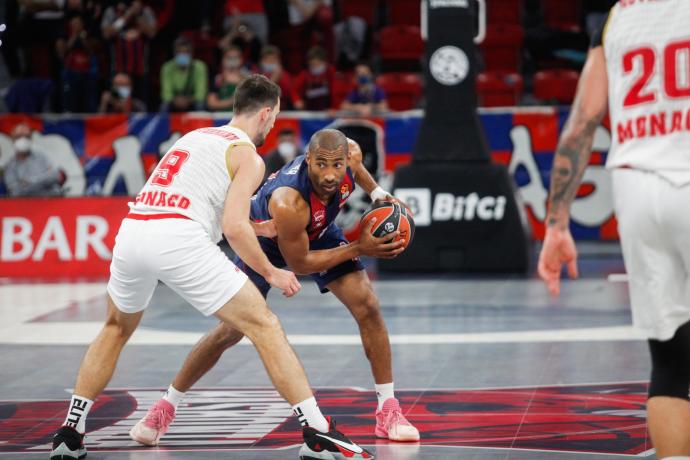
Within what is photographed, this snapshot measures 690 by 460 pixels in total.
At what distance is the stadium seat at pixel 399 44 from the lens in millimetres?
18531

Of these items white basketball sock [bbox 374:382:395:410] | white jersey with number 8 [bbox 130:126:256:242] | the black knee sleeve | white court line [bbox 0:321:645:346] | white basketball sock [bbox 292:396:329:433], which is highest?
white jersey with number 8 [bbox 130:126:256:242]

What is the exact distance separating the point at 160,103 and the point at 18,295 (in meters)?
6.48

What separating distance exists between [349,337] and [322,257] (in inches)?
138

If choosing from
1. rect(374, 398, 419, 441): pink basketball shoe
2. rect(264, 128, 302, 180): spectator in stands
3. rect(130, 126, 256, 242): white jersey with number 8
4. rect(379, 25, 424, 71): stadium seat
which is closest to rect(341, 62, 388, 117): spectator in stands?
rect(264, 128, 302, 180): spectator in stands

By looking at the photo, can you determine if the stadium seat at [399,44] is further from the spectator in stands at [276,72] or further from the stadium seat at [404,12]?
the spectator in stands at [276,72]

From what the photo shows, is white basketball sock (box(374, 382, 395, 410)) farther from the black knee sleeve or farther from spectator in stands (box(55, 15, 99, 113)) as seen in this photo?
spectator in stands (box(55, 15, 99, 113))

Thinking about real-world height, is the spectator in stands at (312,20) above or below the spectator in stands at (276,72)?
above

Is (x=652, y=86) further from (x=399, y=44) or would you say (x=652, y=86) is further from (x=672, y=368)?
(x=399, y=44)

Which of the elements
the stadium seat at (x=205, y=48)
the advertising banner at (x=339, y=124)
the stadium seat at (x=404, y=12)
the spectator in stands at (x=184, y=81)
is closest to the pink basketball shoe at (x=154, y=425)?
the advertising banner at (x=339, y=124)

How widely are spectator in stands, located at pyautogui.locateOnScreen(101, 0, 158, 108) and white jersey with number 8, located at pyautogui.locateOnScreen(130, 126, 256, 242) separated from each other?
39.2 feet

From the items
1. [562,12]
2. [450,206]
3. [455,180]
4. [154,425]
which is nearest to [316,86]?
[455,180]

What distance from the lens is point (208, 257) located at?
561 cm

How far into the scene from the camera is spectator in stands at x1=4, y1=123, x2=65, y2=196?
1506cm

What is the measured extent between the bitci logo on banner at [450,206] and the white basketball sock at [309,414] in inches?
304
